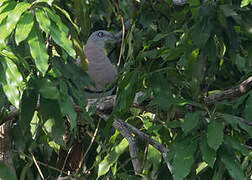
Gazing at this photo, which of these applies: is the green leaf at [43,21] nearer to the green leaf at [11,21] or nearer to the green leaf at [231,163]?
the green leaf at [11,21]

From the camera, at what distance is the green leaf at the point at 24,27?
1748mm

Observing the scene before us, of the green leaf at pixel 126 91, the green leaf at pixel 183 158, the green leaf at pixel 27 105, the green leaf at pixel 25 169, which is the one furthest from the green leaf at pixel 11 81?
the green leaf at pixel 25 169

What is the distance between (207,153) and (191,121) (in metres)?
0.18

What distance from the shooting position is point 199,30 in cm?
227

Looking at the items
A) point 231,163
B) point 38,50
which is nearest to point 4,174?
point 38,50

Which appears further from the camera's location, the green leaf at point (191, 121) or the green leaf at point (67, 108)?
the green leaf at point (191, 121)

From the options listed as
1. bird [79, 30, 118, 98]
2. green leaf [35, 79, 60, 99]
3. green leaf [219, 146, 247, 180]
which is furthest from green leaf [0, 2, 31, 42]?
bird [79, 30, 118, 98]

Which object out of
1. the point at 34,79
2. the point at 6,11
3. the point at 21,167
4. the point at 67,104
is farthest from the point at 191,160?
the point at 21,167

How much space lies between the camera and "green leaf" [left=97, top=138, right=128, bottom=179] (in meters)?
2.75

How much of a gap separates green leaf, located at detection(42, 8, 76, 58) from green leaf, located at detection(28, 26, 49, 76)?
0.05m

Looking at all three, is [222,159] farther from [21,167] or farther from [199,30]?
[21,167]

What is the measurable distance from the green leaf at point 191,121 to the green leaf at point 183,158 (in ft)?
0.19

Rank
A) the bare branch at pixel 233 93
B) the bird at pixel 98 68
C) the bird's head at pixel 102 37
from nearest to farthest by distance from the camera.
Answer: the bare branch at pixel 233 93 < the bird at pixel 98 68 < the bird's head at pixel 102 37

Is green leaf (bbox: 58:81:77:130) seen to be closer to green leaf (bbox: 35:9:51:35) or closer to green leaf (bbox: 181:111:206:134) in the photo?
green leaf (bbox: 35:9:51:35)
